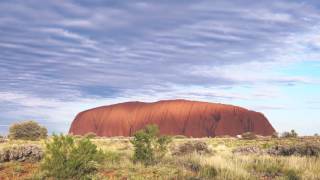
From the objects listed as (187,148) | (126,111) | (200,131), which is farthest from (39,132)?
(126,111)

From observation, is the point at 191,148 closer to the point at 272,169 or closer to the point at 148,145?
the point at 148,145

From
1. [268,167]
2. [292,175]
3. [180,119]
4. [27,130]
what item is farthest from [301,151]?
[180,119]

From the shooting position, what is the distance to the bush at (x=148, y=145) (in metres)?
22.1

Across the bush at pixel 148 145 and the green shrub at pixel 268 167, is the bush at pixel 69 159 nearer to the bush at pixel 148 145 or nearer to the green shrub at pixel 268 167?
the bush at pixel 148 145

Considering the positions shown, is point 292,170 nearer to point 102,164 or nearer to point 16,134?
point 102,164

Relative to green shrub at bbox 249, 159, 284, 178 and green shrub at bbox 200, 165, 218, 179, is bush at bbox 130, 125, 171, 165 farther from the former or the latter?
green shrub at bbox 249, 159, 284, 178

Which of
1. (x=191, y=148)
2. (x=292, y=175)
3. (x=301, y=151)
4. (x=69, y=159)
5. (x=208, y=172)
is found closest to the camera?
(x=69, y=159)

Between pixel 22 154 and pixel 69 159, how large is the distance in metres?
9.26

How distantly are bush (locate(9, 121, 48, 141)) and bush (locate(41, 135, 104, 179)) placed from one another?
57.7 metres

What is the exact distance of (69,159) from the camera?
15969 millimetres

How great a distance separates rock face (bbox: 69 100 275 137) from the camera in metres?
139

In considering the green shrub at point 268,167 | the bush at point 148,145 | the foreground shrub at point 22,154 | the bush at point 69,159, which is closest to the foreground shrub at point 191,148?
the bush at point 148,145

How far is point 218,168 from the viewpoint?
1725cm

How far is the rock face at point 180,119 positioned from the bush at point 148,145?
108653mm
